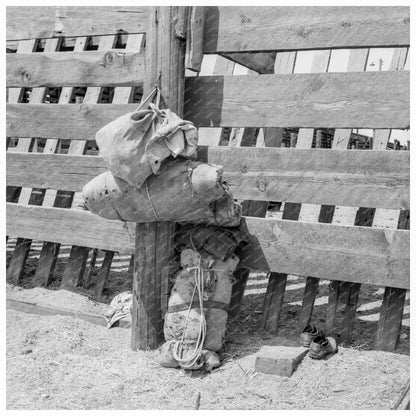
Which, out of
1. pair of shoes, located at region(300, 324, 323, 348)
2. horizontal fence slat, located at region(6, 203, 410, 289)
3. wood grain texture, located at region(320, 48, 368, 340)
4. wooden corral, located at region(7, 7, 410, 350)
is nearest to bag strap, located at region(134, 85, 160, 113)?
wooden corral, located at region(7, 7, 410, 350)

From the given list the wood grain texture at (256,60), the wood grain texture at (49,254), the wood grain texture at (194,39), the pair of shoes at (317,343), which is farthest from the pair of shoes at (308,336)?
the wood grain texture at (49,254)

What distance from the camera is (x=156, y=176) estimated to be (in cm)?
415

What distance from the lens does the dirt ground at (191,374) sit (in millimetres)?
3717

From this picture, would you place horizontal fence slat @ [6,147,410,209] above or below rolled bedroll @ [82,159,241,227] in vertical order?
above

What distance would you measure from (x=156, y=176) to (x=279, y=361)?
1420 mm

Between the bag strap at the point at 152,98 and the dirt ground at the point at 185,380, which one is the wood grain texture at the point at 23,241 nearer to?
the dirt ground at the point at 185,380

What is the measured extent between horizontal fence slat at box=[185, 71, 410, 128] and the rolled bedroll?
63 cm

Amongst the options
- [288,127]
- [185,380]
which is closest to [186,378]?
[185,380]

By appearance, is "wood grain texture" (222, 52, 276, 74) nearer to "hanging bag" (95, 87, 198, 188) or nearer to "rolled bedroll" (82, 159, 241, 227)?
"hanging bag" (95, 87, 198, 188)

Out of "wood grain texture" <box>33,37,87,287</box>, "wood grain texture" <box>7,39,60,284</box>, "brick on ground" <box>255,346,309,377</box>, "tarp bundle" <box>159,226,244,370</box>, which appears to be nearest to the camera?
"brick on ground" <box>255,346,309,377</box>

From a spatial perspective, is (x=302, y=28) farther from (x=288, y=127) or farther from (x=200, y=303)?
(x=200, y=303)

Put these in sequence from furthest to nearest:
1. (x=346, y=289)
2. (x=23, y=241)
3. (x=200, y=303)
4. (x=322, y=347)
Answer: (x=23, y=241), (x=346, y=289), (x=200, y=303), (x=322, y=347)

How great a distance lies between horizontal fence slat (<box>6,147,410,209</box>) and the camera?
4.12 metres

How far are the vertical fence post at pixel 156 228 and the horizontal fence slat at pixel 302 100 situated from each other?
0.22 metres
